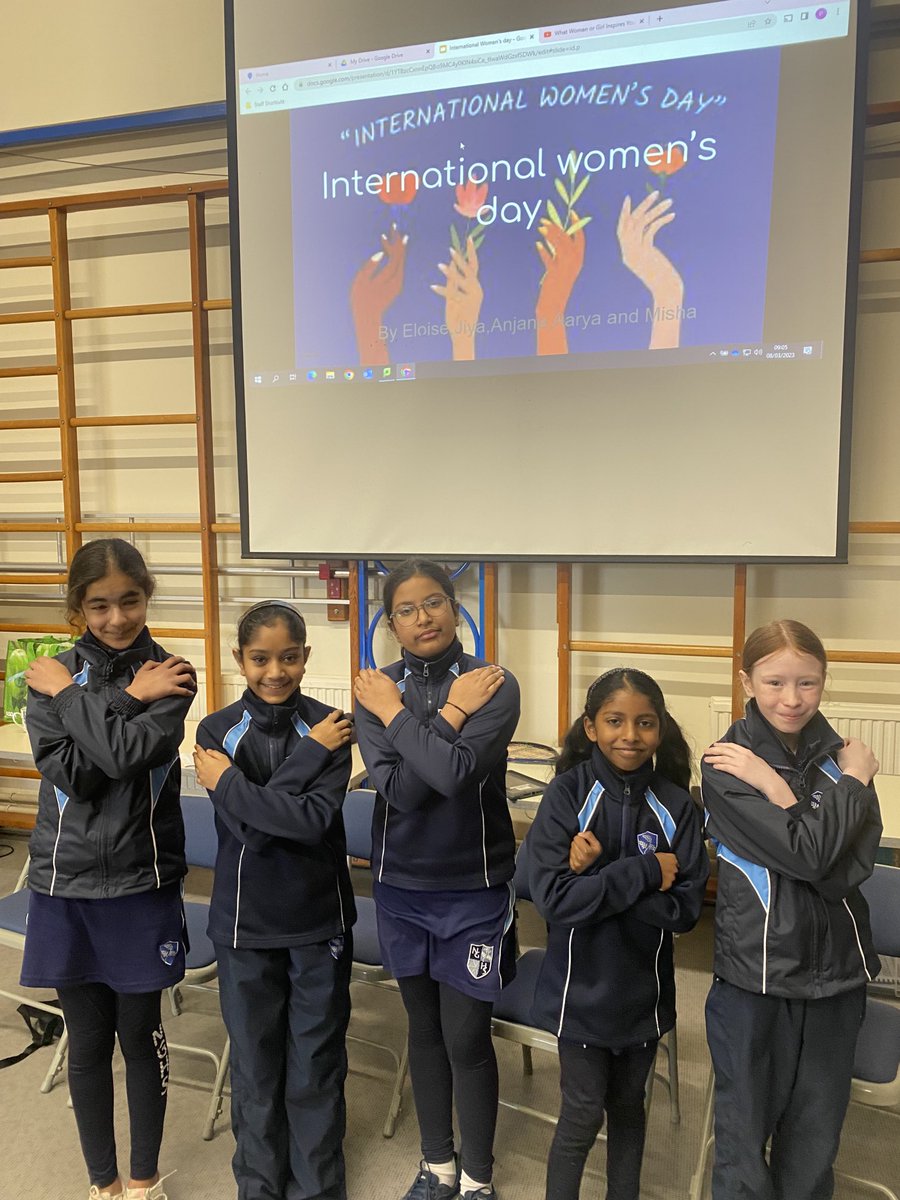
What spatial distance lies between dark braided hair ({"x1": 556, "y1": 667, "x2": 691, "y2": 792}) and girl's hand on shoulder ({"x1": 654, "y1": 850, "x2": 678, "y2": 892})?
16cm

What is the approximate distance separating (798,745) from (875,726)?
164 centimetres

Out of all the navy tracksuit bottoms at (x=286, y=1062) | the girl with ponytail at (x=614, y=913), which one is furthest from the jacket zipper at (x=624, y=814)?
the navy tracksuit bottoms at (x=286, y=1062)

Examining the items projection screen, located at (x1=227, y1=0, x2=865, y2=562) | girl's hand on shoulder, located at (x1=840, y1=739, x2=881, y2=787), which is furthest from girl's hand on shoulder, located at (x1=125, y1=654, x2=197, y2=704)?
projection screen, located at (x1=227, y1=0, x2=865, y2=562)

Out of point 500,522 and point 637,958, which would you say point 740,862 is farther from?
point 500,522

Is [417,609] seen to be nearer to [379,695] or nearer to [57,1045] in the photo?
[379,695]

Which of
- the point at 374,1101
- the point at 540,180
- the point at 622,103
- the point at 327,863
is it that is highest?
the point at 622,103

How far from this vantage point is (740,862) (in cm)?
152

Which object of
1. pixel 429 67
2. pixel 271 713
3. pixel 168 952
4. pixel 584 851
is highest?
pixel 429 67

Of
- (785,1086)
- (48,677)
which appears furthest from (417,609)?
(785,1086)

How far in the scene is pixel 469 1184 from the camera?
69.8 inches

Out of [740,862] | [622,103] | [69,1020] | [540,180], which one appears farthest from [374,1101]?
[622,103]

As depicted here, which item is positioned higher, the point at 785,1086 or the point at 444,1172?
the point at 785,1086

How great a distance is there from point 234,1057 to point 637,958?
841 millimetres

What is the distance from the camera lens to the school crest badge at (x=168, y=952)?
171 cm
